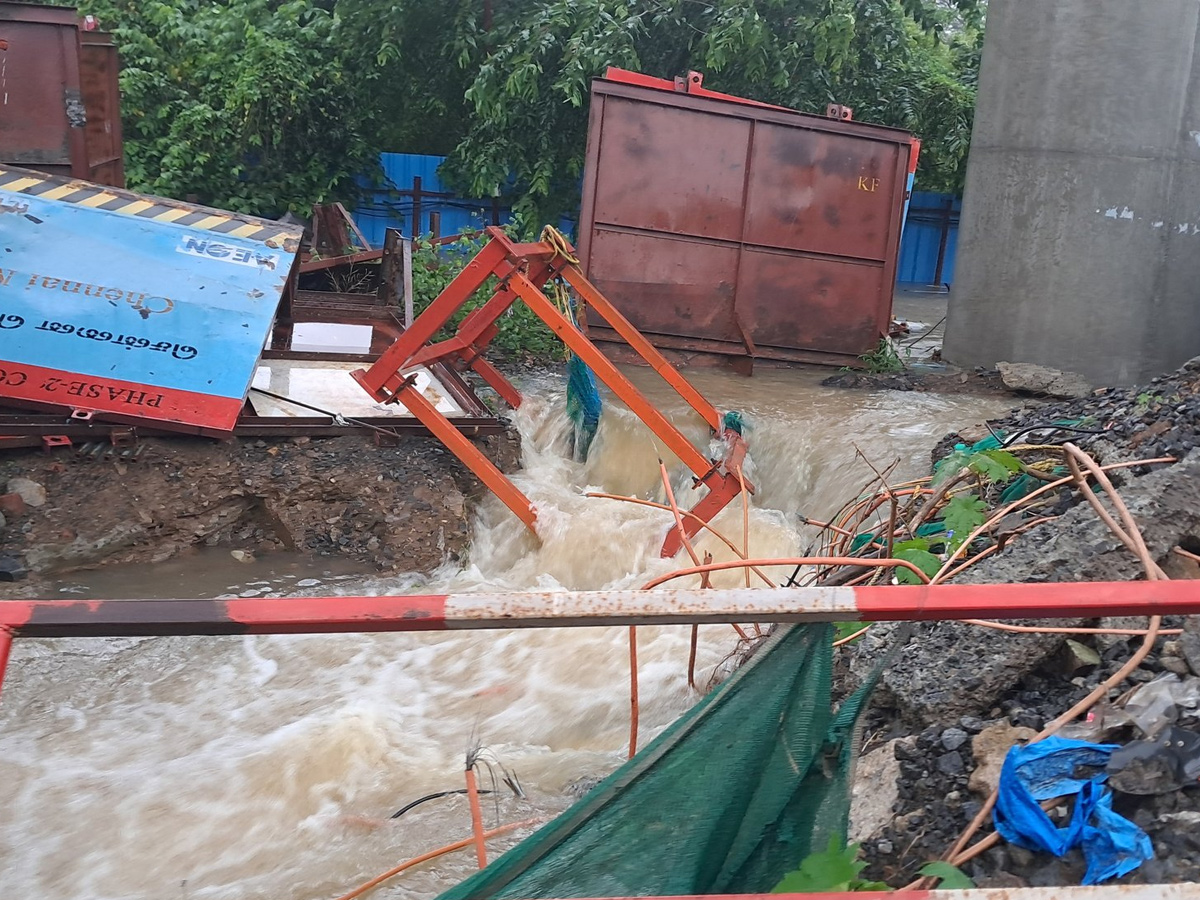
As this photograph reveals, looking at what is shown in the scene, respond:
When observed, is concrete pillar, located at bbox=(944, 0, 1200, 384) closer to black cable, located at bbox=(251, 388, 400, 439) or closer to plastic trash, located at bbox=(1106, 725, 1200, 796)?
black cable, located at bbox=(251, 388, 400, 439)

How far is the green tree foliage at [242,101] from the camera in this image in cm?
1323

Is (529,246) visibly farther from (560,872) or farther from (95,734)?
(560,872)

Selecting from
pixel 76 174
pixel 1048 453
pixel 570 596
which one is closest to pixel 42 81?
pixel 76 174

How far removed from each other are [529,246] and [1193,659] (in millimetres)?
3925

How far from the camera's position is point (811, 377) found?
8602 millimetres

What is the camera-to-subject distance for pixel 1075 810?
1.77 m

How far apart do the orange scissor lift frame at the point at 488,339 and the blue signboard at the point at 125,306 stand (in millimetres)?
778

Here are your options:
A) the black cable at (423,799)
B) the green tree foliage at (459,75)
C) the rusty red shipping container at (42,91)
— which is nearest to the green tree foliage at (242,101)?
the green tree foliage at (459,75)

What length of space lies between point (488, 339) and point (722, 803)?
4507mm

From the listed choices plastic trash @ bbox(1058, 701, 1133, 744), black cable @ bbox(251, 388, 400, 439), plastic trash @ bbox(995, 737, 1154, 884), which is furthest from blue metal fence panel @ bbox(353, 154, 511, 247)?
plastic trash @ bbox(995, 737, 1154, 884)

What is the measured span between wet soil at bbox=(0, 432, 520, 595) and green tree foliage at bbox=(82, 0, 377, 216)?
8.93m

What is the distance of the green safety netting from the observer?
151cm

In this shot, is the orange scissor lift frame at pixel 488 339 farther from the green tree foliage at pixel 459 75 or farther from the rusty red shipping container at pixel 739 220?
the green tree foliage at pixel 459 75

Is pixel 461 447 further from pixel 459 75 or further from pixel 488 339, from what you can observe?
pixel 459 75
